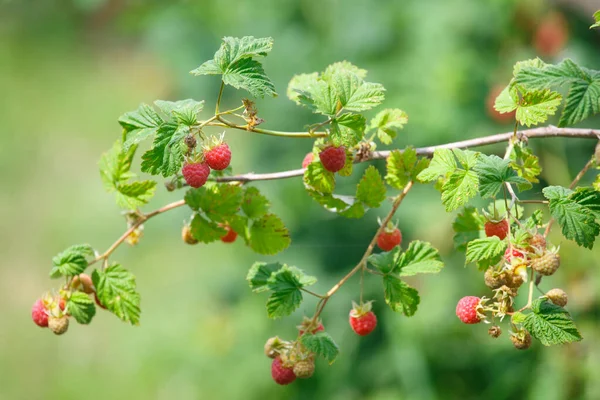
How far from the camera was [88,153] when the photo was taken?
496 cm

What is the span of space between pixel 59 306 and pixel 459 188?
1.97 ft

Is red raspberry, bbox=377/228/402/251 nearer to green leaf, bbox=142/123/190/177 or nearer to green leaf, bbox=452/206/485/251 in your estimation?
green leaf, bbox=452/206/485/251

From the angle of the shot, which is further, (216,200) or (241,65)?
(216,200)

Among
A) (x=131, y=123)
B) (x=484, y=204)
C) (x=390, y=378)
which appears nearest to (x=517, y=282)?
(x=131, y=123)

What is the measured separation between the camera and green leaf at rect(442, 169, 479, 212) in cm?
94

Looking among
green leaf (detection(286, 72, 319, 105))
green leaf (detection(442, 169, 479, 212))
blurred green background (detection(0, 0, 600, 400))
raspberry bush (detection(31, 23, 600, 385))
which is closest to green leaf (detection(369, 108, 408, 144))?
raspberry bush (detection(31, 23, 600, 385))

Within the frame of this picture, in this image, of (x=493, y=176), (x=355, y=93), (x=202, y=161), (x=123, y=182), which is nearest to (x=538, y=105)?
(x=493, y=176)

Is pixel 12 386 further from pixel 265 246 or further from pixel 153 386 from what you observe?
pixel 265 246

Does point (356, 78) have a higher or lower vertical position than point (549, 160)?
higher

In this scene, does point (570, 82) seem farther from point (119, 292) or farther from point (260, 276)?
point (119, 292)

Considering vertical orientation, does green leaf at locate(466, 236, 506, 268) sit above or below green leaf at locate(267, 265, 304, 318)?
above

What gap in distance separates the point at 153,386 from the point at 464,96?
69.3 inches

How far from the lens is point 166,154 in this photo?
3.07 ft

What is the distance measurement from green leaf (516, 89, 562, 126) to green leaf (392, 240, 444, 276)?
0.22m
